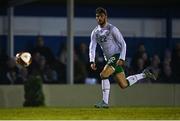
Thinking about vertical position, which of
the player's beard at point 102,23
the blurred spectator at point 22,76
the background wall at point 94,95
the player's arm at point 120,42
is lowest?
the background wall at point 94,95

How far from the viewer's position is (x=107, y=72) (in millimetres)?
18297

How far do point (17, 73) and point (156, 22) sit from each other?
7020mm

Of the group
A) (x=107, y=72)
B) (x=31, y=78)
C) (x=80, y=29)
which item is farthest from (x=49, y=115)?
(x=80, y=29)

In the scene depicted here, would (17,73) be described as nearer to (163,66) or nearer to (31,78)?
(31,78)

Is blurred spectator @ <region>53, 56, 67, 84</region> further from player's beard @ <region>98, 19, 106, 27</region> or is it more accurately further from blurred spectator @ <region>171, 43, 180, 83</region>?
player's beard @ <region>98, 19, 106, 27</region>

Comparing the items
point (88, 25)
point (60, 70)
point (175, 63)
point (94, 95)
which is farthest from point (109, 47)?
point (88, 25)

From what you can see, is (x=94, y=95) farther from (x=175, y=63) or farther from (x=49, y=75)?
(x=175, y=63)

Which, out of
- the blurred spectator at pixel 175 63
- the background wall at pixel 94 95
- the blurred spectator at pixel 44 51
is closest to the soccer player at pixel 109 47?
the background wall at pixel 94 95

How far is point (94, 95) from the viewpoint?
2583 centimetres

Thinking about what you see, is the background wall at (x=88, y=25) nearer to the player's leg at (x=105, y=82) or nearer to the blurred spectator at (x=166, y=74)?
the blurred spectator at (x=166, y=74)

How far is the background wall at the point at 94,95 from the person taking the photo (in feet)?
81.9

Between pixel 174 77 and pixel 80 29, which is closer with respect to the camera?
pixel 174 77

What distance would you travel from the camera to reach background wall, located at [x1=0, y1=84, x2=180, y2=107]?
25.0m

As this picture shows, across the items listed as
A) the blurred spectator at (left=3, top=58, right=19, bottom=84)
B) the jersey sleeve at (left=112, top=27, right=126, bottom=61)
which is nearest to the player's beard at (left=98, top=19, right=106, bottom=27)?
the jersey sleeve at (left=112, top=27, right=126, bottom=61)
